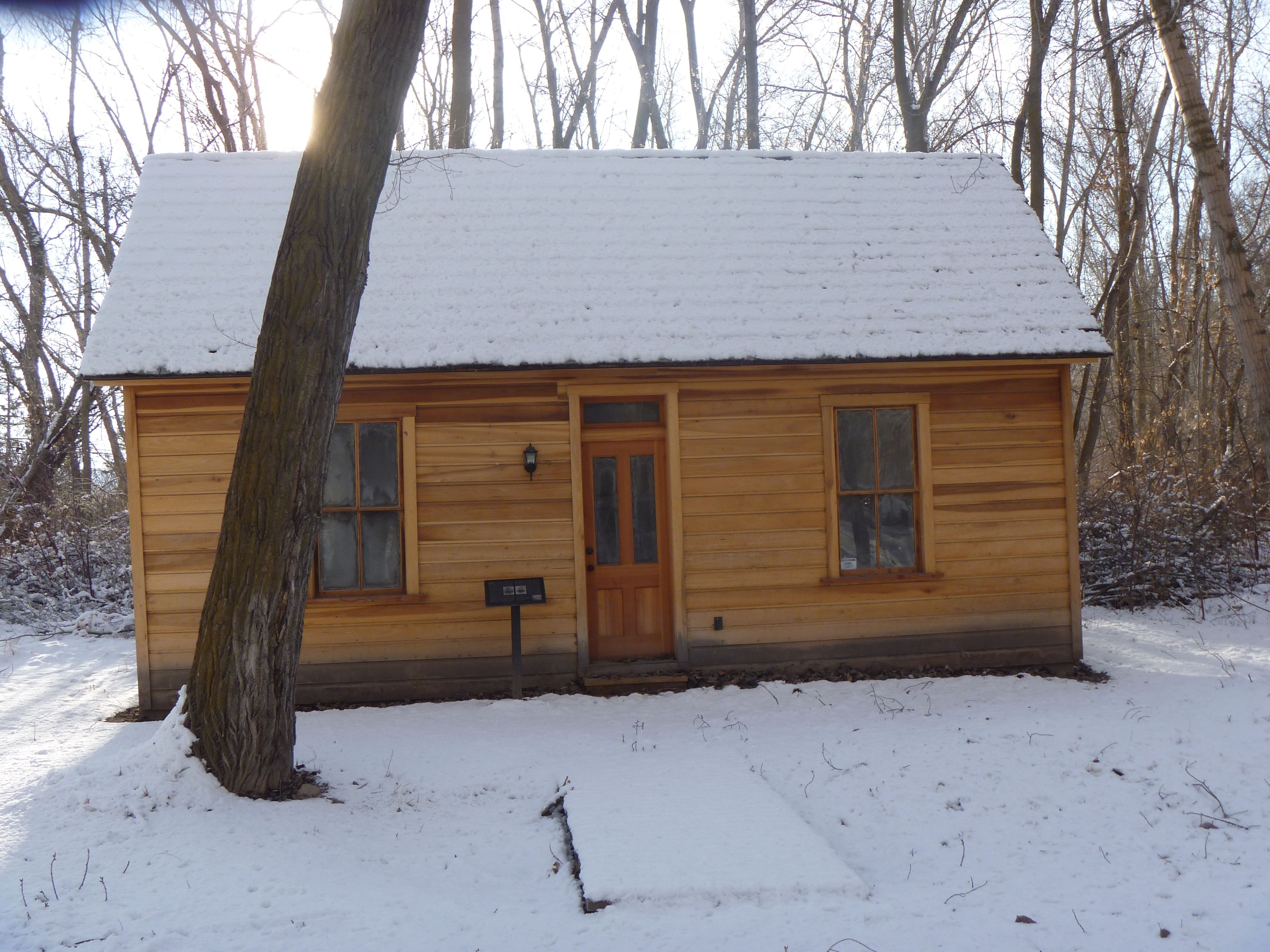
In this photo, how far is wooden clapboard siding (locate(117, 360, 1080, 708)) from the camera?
25.4 ft

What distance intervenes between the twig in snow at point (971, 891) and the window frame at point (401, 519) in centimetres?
498

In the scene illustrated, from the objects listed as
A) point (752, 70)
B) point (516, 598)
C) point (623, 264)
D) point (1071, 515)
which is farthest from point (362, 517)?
point (752, 70)

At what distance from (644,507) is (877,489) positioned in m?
2.16

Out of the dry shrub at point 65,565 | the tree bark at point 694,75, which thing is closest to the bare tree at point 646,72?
the tree bark at point 694,75

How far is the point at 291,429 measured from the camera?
5133mm

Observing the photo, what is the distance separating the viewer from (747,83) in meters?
20.1

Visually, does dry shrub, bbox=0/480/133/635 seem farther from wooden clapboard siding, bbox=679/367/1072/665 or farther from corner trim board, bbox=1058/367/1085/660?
corner trim board, bbox=1058/367/1085/660

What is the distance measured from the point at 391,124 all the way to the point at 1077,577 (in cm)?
701

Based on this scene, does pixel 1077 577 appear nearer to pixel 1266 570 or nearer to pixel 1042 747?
pixel 1042 747

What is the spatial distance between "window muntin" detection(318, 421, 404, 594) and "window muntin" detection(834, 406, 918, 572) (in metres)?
4.04

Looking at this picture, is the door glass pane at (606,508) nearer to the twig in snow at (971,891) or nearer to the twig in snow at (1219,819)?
the twig in snow at (971,891)

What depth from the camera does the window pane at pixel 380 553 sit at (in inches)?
316

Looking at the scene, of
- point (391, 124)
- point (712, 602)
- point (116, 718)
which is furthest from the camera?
point (712, 602)

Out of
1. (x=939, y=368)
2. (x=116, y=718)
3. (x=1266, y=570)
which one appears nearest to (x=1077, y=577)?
(x=939, y=368)
